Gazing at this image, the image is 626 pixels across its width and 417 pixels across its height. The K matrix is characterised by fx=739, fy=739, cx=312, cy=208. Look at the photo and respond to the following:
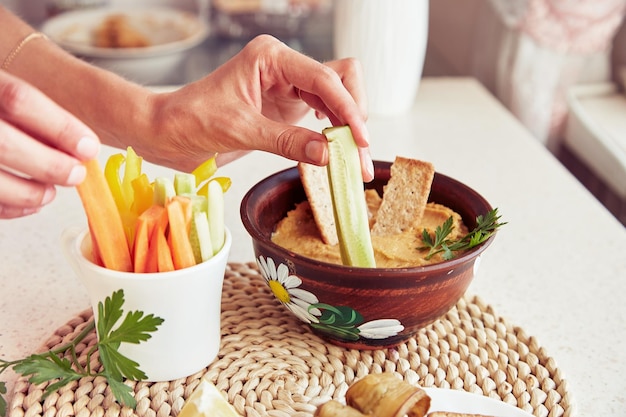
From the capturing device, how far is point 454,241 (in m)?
0.90

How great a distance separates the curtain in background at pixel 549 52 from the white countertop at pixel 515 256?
0.81 ft

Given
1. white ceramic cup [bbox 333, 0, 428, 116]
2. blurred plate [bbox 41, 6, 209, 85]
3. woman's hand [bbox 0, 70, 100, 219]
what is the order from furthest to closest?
blurred plate [bbox 41, 6, 209, 85]
white ceramic cup [bbox 333, 0, 428, 116]
woman's hand [bbox 0, 70, 100, 219]

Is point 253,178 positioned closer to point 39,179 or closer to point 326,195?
point 326,195

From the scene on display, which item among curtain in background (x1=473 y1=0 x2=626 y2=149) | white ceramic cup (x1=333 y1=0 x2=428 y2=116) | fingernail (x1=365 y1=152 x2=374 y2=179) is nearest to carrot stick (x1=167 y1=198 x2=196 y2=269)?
fingernail (x1=365 y1=152 x2=374 y2=179)

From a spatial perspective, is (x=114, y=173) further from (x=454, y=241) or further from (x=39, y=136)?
(x=454, y=241)

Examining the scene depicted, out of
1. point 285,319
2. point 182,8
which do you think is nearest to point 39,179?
point 285,319

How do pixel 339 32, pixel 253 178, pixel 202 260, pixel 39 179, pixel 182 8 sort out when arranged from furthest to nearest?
pixel 182 8 → pixel 339 32 → pixel 253 178 → pixel 202 260 → pixel 39 179

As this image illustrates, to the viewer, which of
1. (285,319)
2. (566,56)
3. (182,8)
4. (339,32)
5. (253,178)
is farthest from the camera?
(182,8)

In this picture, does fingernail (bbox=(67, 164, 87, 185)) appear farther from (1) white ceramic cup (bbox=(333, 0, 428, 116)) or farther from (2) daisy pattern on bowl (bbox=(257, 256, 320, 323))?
(1) white ceramic cup (bbox=(333, 0, 428, 116))

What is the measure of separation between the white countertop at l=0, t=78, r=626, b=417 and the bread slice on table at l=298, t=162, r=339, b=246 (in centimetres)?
21

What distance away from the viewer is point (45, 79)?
3.74 feet

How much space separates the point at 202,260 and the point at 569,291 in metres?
0.55

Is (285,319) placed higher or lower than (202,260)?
lower

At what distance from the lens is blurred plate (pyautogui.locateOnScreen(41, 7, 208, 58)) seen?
2.07m
